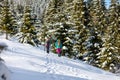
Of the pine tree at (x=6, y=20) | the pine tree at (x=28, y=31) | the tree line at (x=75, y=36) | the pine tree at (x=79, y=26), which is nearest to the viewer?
the tree line at (x=75, y=36)

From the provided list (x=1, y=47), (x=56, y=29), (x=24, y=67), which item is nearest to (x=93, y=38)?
(x=56, y=29)

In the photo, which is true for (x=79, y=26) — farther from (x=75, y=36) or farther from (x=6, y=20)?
(x=6, y=20)

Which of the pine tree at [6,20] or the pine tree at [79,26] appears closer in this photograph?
the pine tree at [6,20]

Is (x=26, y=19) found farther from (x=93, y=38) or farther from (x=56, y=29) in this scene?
(x=93, y=38)

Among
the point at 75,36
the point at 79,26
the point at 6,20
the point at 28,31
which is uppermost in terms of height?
the point at 6,20

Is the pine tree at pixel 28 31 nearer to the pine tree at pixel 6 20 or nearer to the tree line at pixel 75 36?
the tree line at pixel 75 36

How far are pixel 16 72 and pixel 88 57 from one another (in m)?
29.3

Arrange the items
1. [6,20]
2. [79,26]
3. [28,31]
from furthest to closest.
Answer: [79,26], [6,20], [28,31]

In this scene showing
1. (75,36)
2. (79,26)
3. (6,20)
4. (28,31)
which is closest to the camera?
(28,31)

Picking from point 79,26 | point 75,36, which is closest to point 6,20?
point 75,36

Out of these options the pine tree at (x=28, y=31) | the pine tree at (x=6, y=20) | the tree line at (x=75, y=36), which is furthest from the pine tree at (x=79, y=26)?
the pine tree at (x=6, y=20)

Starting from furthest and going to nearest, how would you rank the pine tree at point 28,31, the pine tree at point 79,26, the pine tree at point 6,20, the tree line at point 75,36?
the pine tree at point 79,26 < the pine tree at point 6,20 < the pine tree at point 28,31 < the tree line at point 75,36

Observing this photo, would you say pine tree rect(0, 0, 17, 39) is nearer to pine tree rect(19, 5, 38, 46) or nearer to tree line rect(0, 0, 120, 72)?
tree line rect(0, 0, 120, 72)

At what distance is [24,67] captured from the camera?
50.6 ft
